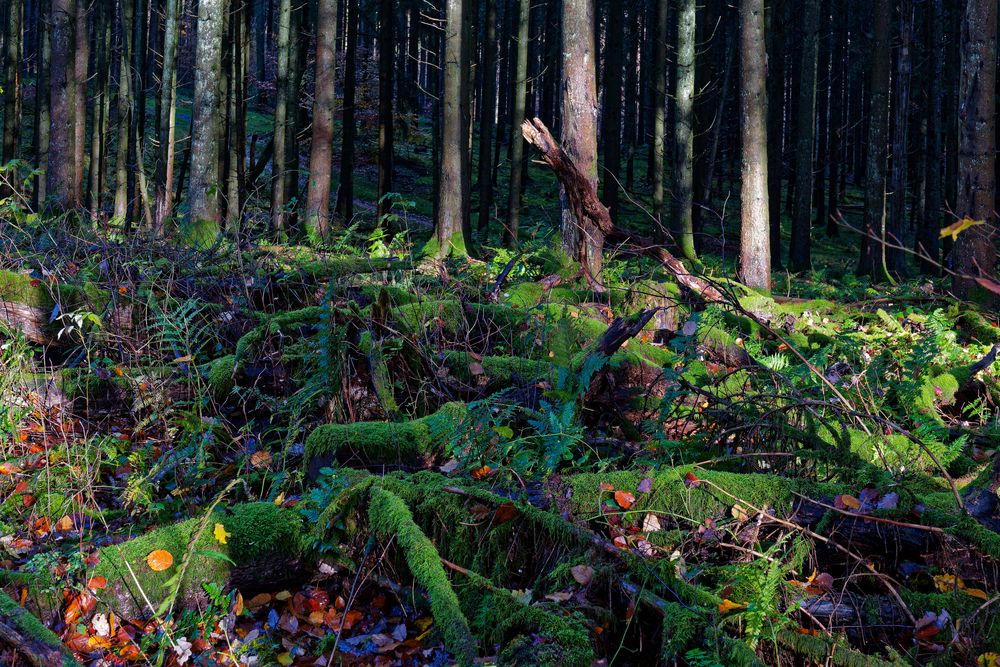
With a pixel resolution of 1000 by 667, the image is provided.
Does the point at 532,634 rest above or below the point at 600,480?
below

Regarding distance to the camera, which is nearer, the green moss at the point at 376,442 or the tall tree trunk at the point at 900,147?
the green moss at the point at 376,442

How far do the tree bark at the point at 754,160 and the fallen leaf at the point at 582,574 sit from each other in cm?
803

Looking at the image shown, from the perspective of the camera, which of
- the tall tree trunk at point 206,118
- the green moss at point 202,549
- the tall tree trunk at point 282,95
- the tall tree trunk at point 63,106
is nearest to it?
the green moss at point 202,549

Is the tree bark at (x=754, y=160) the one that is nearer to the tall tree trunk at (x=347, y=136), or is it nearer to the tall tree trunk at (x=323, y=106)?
the tall tree trunk at (x=323, y=106)

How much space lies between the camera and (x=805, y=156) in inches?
656

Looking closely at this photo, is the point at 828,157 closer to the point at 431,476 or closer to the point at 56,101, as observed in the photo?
the point at 56,101

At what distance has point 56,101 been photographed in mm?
11938

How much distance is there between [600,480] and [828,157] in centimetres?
3024

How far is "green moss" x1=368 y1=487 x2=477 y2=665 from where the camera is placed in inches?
108

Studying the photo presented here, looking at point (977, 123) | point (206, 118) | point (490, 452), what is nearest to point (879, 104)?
point (977, 123)

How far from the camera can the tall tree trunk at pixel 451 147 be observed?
12.6 meters

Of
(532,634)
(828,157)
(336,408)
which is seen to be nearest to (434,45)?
(828,157)

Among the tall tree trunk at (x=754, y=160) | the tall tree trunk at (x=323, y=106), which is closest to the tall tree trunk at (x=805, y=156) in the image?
the tall tree trunk at (x=754, y=160)

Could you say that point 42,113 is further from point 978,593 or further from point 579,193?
point 978,593
